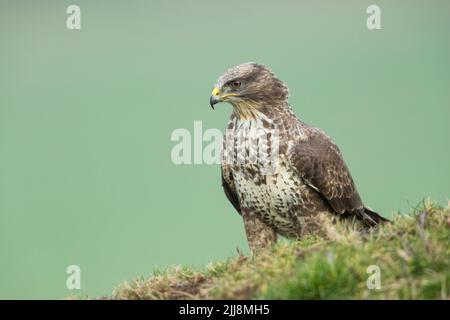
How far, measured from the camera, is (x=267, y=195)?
26.7 ft

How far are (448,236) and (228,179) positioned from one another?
3.33 meters

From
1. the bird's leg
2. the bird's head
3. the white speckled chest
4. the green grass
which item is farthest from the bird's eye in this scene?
the green grass

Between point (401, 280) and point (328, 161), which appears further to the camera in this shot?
point (328, 161)

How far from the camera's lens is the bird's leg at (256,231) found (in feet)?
27.8

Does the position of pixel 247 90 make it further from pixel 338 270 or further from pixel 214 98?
pixel 338 270

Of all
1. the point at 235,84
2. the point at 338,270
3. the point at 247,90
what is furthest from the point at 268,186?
the point at 338,270

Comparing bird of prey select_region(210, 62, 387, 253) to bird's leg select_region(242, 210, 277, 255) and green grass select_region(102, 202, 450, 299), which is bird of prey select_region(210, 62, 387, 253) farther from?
green grass select_region(102, 202, 450, 299)

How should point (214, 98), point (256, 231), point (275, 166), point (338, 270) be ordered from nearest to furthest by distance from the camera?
point (338, 270)
point (275, 166)
point (214, 98)
point (256, 231)

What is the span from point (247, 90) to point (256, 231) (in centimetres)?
163

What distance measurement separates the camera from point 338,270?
5367mm

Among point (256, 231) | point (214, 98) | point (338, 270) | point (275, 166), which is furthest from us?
point (256, 231)
